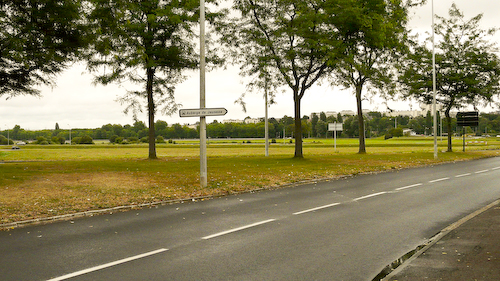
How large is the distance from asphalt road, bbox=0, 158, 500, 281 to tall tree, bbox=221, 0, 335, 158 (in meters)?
13.2

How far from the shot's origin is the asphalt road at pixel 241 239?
508 cm

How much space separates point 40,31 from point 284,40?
1410 cm

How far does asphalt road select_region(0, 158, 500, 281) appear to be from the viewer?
5.08 m

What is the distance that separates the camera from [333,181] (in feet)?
51.8

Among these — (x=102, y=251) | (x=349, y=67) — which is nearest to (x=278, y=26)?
(x=349, y=67)

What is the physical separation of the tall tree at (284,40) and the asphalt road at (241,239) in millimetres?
13229

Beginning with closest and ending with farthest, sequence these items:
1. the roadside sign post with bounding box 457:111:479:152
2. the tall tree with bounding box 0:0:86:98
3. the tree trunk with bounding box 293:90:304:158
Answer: the tall tree with bounding box 0:0:86:98 < the tree trunk with bounding box 293:90:304:158 < the roadside sign post with bounding box 457:111:479:152

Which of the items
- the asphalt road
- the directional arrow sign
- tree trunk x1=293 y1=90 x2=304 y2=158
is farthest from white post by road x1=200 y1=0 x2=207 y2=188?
tree trunk x1=293 y1=90 x2=304 y2=158

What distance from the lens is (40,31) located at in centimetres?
1524

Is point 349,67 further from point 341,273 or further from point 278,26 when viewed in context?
point 341,273

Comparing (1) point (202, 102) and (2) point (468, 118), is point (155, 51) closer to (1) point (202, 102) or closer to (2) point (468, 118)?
(1) point (202, 102)

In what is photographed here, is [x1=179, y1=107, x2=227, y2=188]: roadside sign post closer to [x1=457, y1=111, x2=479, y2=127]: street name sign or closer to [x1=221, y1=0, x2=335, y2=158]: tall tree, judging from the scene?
[x1=221, y1=0, x2=335, y2=158]: tall tree

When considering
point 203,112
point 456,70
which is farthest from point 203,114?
point 456,70

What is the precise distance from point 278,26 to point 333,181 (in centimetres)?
1203
